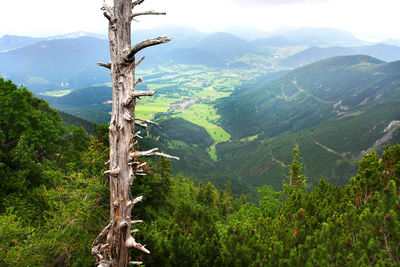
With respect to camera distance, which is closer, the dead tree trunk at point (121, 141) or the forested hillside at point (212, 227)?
the dead tree trunk at point (121, 141)

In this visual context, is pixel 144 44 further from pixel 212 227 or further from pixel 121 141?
pixel 212 227

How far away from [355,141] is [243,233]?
164 meters

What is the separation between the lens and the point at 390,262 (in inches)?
253

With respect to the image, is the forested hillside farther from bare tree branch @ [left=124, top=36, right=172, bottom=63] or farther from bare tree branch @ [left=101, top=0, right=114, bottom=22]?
bare tree branch @ [left=101, top=0, right=114, bottom=22]

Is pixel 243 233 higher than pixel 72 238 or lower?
higher

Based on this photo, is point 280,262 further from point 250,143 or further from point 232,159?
point 250,143

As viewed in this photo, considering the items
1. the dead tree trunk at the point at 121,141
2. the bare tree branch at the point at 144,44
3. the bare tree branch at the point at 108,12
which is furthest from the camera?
the dead tree trunk at the point at 121,141

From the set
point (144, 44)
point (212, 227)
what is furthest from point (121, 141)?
point (212, 227)

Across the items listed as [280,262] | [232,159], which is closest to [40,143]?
[280,262]

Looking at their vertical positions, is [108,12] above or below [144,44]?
above

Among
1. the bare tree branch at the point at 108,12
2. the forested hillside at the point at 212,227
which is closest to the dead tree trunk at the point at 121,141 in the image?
the bare tree branch at the point at 108,12

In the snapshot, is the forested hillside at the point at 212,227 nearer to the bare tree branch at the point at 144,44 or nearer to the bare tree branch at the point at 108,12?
the bare tree branch at the point at 144,44

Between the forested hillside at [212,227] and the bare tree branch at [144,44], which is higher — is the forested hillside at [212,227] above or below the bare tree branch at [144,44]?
below

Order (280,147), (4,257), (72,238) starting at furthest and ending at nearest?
1. (280,147)
2. (72,238)
3. (4,257)
